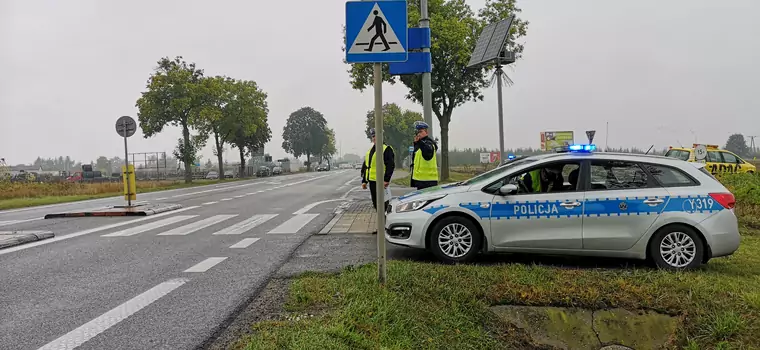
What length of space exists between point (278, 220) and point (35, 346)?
7.49m

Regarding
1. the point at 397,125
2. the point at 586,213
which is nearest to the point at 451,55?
the point at 586,213

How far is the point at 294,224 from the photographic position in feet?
33.3

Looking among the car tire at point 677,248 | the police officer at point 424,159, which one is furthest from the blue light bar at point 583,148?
the police officer at point 424,159

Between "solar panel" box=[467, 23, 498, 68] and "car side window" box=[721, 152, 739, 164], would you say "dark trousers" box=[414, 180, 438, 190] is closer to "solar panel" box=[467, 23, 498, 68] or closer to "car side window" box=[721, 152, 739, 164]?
"solar panel" box=[467, 23, 498, 68]

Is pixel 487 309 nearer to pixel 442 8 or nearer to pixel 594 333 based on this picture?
pixel 594 333

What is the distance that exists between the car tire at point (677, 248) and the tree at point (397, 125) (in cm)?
6917

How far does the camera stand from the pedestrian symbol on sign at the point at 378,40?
14.3 feet

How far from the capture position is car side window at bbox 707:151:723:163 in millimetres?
21078

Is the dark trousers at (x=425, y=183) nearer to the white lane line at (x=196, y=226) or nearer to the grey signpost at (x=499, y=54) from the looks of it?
the white lane line at (x=196, y=226)

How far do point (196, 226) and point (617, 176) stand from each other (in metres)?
7.93

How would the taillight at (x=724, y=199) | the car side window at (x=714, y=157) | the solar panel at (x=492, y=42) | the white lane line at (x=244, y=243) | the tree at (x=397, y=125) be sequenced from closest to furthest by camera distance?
the taillight at (x=724, y=199)
the white lane line at (x=244, y=243)
the solar panel at (x=492, y=42)
the car side window at (x=714, y=157)
the tree at (x=397, y=125)

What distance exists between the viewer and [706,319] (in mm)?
4219

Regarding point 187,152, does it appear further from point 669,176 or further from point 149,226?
point 669,176

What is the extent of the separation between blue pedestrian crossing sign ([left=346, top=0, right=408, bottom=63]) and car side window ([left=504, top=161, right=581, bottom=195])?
242 cm
